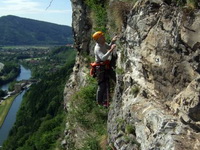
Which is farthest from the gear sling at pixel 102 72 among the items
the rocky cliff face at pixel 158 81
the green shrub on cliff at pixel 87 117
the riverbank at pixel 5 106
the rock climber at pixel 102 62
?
the riverbank at pixel 5 106

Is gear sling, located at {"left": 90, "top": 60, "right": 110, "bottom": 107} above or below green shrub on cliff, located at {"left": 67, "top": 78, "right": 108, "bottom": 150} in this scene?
above

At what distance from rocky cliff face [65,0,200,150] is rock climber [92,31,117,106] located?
3.86ft

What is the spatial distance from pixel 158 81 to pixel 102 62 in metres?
3.85

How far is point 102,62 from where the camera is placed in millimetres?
12258

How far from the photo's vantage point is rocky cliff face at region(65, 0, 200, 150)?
24.6 feet

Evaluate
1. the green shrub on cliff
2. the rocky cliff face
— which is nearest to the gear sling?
the green shrub on cliff

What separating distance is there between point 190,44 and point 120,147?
357 centimetres

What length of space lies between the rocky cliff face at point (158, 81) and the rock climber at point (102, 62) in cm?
118

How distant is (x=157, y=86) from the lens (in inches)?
Result: 344

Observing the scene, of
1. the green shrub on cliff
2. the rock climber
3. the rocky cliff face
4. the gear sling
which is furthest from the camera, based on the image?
the green shrub on cliff

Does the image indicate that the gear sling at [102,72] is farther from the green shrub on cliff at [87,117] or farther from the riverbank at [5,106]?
the riverbank at [5,106]

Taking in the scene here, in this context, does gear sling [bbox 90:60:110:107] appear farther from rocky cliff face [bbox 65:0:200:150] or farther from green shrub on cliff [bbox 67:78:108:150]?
rocky cliff face [bbox 65:0:200:150]

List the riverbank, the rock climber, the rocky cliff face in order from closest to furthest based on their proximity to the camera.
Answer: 1. the rocky cliff face
2. the rock climber
3. the riverbank

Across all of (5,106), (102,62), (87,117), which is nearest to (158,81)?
(102,62)
